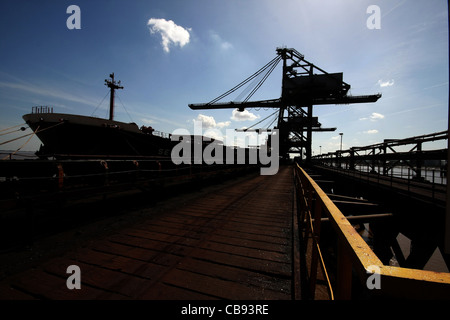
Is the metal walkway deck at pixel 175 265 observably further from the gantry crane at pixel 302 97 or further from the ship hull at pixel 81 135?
the gantry crane at pixel 302 97

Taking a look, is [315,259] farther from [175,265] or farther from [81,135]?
[81,135]

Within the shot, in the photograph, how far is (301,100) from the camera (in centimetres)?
2906

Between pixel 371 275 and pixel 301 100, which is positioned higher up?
pixel 301 100

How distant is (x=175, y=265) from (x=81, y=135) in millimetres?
12716

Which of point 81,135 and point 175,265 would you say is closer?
point 175,265

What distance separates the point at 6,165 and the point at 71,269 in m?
5.41

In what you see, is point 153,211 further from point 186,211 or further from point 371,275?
point 371,275

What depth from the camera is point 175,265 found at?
9.22 feet

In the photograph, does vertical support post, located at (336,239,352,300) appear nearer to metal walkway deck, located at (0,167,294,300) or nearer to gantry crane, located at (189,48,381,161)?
metal walkway deck, located at (0,167,294,300)

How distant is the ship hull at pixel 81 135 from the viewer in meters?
11.2

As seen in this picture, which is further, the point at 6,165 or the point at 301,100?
the point at 301,100

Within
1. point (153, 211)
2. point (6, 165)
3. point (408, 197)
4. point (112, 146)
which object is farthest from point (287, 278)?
point (112, 146)

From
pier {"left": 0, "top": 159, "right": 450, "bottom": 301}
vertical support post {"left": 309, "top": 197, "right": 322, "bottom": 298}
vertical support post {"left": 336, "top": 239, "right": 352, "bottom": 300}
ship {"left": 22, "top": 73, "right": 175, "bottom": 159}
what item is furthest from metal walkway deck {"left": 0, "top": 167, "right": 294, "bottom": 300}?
ship {"left": 22, "top": 73, "right": 175, "bottom": 159}

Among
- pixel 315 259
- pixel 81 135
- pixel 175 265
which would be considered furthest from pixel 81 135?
pixel 315 259
